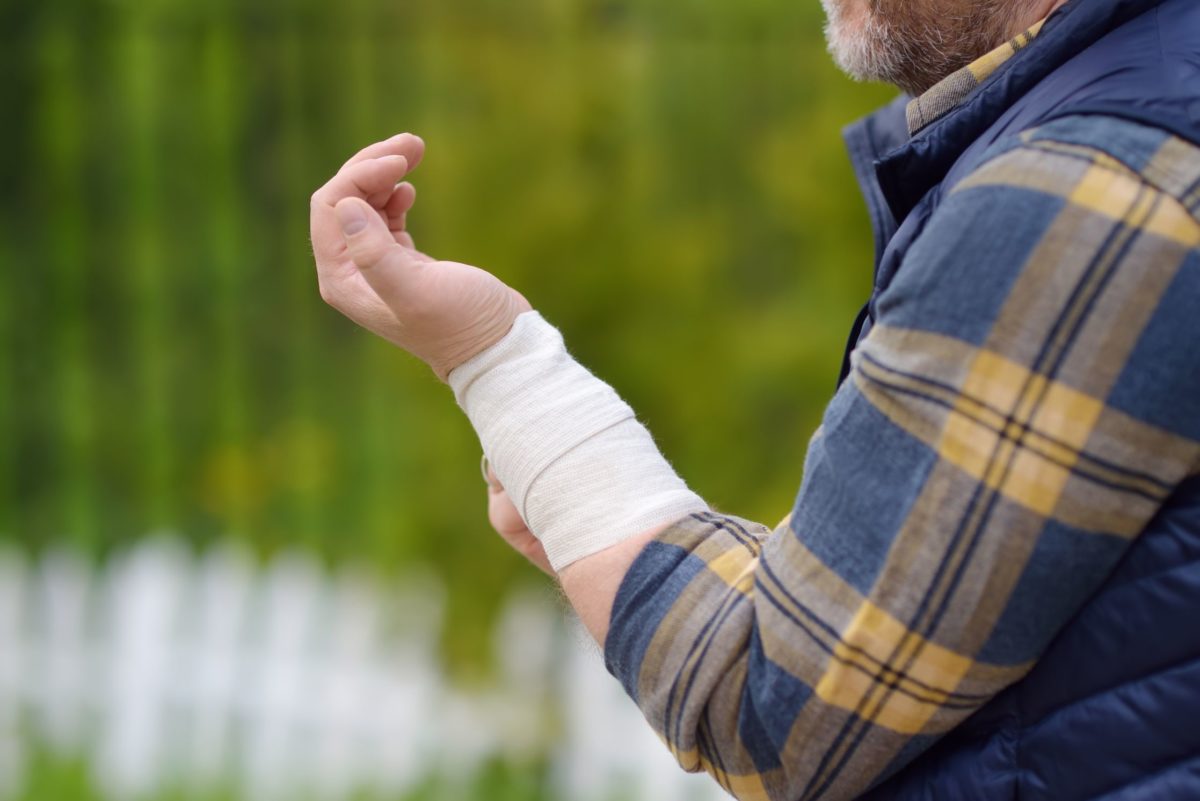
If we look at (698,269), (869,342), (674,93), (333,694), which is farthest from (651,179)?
(869,342)

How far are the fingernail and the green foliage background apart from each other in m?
2.26

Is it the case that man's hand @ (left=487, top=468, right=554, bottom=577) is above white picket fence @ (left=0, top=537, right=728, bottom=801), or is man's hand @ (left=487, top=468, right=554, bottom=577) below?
above

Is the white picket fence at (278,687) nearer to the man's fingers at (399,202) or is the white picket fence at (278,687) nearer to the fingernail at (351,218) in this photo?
the man's fingers at (399,202)

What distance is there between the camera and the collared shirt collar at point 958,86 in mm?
1236

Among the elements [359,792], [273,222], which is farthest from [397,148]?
[273,222]

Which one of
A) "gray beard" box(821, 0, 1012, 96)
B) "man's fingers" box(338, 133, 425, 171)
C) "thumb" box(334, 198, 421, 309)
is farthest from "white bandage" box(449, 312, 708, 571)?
"gray beard" box(821, 0, 1012, 96)

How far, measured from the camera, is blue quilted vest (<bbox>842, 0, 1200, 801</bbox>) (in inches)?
40.6

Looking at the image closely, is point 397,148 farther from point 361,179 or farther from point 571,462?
point 571,462

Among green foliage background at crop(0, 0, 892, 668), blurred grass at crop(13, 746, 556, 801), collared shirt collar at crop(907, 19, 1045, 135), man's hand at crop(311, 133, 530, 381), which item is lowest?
blurred grass at crop(13, 746, 556, 801)

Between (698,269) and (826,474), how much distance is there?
242 cm

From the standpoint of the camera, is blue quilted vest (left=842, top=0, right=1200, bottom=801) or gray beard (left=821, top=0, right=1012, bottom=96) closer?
blue quilted vest (left=842, top=0, right=1200, bottom=801)

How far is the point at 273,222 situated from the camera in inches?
174

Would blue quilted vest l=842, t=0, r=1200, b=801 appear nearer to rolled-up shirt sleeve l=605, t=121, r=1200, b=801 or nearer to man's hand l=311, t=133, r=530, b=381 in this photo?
rolled-up shirt sleeve l=605, t=121, r=1200, b=801

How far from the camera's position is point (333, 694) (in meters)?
3.84
